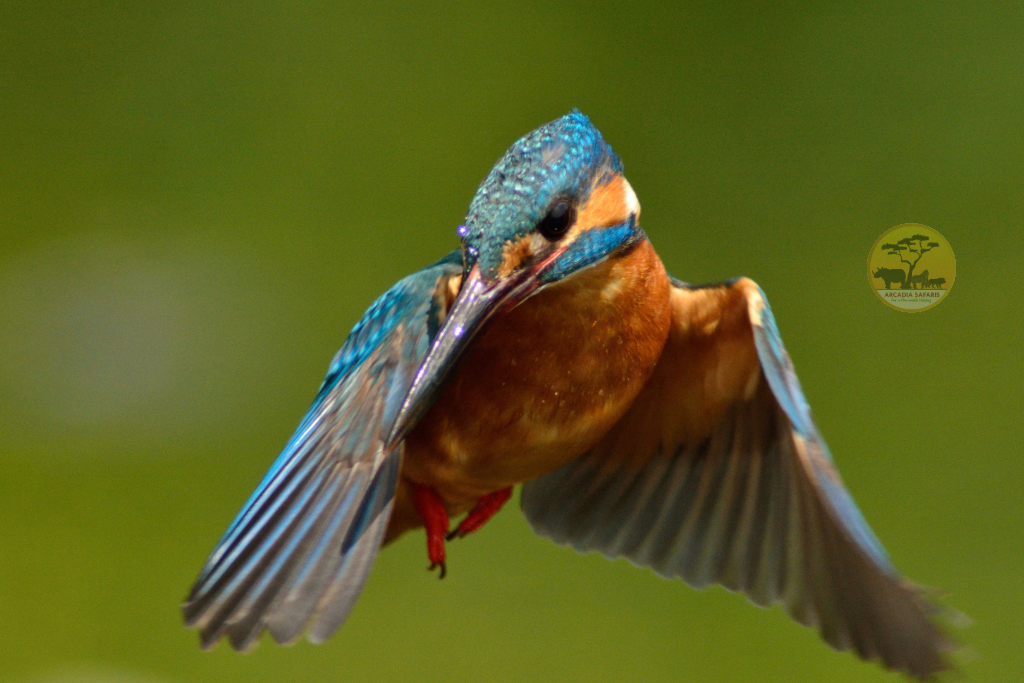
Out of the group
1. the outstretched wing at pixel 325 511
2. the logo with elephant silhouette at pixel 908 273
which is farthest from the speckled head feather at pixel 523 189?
the logo with elephant silhouette at pixel 908 273

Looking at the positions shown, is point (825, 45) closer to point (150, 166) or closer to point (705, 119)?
point (705, 119)

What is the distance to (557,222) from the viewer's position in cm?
69

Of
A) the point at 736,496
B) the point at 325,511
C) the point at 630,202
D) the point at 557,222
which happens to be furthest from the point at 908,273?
the point at 325,511

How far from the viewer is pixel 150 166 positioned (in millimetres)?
2529

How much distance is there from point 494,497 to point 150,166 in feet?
6.23

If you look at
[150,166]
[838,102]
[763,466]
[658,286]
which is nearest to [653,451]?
[763,466]

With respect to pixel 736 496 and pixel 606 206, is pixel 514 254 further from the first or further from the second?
pixel 736 496

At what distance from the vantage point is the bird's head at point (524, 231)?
66 cm

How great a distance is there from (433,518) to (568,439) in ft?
0.60

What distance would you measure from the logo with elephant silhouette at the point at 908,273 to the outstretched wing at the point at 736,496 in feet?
0.98

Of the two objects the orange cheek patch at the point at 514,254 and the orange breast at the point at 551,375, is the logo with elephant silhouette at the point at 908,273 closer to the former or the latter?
the orange breast at the point at 551,375

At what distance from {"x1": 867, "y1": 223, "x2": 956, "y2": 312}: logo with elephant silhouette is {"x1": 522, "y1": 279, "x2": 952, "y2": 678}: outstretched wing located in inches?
11.8

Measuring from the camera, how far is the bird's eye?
683 millimetres

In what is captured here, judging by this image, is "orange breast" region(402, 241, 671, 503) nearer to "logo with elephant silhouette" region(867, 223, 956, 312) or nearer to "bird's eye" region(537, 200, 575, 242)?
"bird's eye" region(537, 200, 575, 242)
